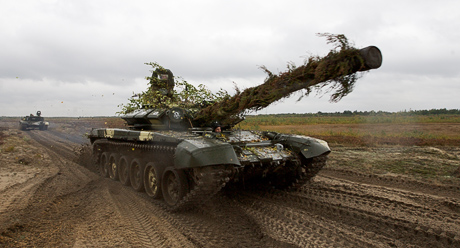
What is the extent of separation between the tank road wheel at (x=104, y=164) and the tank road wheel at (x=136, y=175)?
1.97 metres

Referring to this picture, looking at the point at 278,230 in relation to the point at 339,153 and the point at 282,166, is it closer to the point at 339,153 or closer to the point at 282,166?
the point at 282,166

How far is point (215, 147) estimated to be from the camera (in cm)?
546

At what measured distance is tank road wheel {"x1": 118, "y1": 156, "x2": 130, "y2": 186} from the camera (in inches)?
340

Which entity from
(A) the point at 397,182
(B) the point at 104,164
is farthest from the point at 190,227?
(B) the point at 104,164

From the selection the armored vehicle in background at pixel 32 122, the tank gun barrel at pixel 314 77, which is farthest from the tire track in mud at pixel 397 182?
the armored vehicle in background at pixel 32 122

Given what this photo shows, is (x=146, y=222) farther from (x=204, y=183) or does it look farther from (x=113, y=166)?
(x=113, y=166)

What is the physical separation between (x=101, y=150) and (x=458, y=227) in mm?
9450

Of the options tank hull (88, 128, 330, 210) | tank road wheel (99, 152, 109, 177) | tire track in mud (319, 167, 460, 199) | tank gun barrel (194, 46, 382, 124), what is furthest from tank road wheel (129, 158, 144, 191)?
tire track in mud (319, 167, 460, 199)

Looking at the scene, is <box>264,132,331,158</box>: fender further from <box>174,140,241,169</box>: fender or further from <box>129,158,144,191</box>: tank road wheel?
<box>129,158,144,191</box>: tank road wheel

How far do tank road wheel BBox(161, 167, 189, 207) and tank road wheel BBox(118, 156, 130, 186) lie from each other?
2252mm

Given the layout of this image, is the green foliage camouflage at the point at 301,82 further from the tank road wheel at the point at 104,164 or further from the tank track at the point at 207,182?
the tank road wheel at the point at 104,164

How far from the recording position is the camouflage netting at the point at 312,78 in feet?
13.5

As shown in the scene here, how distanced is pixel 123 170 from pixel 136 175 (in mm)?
907

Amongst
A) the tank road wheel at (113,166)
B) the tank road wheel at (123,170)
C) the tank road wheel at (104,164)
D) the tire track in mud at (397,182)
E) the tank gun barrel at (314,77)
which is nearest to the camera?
the tank gun barrel at (314,77)
